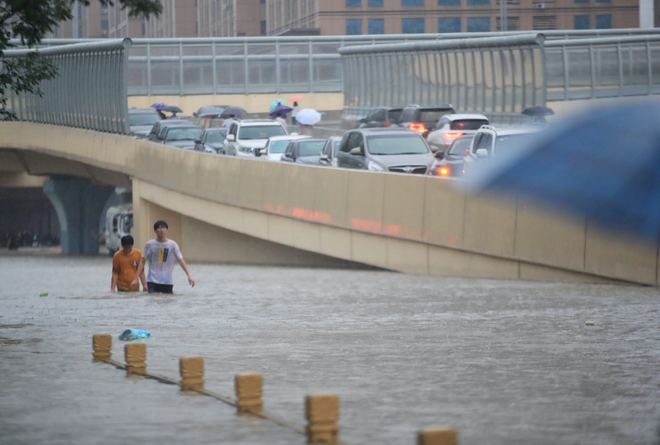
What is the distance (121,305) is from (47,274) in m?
13.7

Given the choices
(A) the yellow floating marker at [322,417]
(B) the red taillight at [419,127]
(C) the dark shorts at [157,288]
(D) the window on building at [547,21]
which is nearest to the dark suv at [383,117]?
(B) the red taillight at [419,127]

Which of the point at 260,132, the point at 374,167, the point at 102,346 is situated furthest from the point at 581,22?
the point at 102,346

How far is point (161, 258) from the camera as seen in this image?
1569cm

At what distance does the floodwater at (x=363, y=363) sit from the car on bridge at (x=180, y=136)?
60.6 ft

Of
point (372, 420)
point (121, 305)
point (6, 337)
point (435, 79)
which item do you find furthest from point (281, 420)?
point (435, 79)

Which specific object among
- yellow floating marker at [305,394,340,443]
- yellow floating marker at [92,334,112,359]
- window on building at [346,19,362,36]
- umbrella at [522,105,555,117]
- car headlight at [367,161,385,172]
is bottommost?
yellow floating marker at [92,334,112,359]

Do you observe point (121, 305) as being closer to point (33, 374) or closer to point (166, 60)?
point (33, 374)

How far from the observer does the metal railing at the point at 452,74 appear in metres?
37.6

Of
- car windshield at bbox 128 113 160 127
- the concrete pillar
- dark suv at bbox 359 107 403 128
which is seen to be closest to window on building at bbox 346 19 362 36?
the concrete pillar

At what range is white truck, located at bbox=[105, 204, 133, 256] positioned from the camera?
45219mm

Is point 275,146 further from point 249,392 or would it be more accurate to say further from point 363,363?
point 249,392

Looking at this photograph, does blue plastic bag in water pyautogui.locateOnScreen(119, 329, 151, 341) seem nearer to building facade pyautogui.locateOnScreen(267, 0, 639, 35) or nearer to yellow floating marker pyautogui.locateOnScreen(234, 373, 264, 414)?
yellow floating marker pyautogui.locateOnScreen(234, 373, 264, 414)

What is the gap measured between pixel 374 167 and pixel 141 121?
2064cm

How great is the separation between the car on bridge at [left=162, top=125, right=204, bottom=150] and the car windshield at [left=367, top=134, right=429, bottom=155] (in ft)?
42.4
